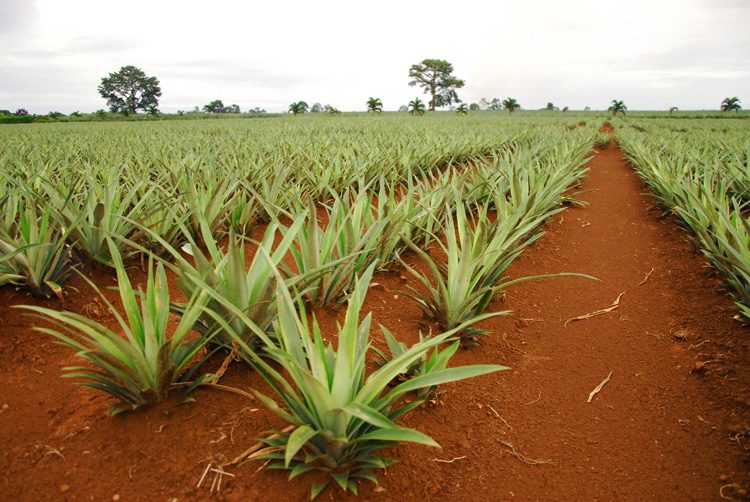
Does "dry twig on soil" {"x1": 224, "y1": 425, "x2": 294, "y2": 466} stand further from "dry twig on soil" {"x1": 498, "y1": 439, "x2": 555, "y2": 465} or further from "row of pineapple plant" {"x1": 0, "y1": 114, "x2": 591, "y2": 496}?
"dry twig on soil" {"x1": 498, "y1": 439, "x2": 555, "y2": 465}

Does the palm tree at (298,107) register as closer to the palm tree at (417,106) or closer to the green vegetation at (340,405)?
the palm tree at (417,106)

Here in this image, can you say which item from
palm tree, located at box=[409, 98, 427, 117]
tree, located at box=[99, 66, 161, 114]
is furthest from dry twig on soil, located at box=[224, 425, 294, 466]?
tree, located at box=[99, 66, 161, 114]

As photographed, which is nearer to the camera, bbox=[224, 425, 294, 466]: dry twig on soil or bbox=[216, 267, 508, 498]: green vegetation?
bbox=[216, 267, 508, 498]: green vegetation

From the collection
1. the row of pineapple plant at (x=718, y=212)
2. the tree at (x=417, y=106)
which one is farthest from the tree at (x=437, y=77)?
the row of pineapple plant at (x=718, y=212)

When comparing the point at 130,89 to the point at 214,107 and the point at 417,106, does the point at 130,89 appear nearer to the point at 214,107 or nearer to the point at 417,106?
the point at 214,107

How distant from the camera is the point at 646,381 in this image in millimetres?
1440

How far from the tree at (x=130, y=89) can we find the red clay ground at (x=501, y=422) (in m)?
51.5

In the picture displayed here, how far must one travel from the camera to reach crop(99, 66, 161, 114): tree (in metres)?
42.7

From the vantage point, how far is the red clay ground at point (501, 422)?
0.89 metres

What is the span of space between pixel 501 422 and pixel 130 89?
55.1 metres

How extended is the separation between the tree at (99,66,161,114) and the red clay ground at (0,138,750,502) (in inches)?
2028

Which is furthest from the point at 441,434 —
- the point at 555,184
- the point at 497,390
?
the point at 555,184

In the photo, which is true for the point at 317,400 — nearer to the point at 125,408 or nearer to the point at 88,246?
the point at 125,408

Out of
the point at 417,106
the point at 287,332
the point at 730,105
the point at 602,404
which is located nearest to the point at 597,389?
the point at 602,404
